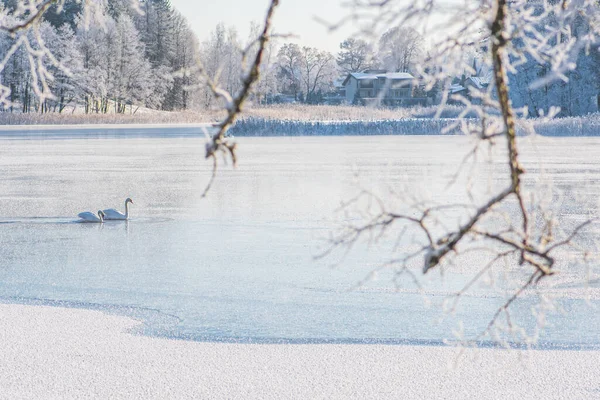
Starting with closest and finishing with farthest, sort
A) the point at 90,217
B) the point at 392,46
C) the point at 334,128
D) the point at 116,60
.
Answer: the point at 392,46
the point at 90,217
the point at 334,128
the point at 116,60

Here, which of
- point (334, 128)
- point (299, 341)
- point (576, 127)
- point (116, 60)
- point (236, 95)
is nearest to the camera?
point (236, 95)

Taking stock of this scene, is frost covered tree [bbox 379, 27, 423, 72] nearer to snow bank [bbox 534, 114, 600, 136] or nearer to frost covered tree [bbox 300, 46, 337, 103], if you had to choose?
snow bank [bbox 534, 114, 600, 136]

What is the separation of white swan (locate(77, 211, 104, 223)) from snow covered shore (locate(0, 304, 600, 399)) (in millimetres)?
6626

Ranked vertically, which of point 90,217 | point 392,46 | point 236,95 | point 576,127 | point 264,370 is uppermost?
point 392,46

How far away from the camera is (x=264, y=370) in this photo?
18.9 feet

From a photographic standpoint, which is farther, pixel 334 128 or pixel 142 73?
pixel 142 73

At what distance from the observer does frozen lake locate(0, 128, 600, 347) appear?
696 cm

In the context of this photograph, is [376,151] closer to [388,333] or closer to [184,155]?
[184,155]

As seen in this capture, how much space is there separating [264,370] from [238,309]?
1837 millimetres

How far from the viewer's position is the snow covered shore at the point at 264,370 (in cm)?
535

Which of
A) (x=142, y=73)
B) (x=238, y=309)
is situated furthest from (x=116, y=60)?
(x=238, y=309)

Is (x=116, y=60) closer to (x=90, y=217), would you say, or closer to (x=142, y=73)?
(x=142, y=73)

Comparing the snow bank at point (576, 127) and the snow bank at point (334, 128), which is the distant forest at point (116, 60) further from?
the snow bank at point (576, 127)

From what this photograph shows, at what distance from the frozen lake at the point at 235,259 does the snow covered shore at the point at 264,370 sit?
39cm
